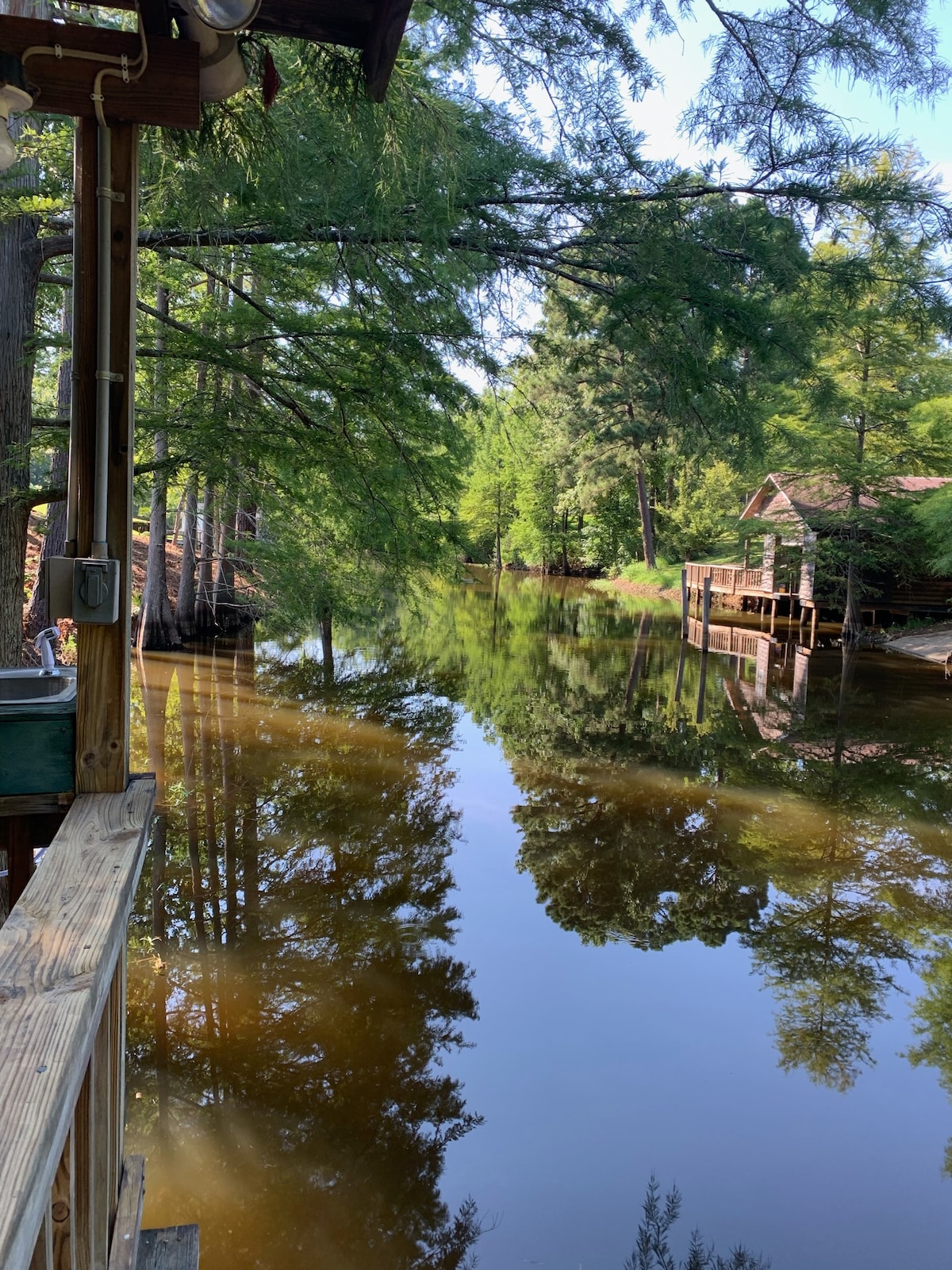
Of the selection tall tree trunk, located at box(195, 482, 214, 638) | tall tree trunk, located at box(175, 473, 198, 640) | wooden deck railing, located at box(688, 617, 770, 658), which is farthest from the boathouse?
tall tree trunk, located at box(175, 473, 198, 640)

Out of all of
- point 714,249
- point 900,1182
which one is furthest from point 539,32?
point 900,1182

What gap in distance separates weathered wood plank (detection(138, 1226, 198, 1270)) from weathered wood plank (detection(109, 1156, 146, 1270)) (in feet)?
0.88

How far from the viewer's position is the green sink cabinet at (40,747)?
2.08 m

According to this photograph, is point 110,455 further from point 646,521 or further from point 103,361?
point 646,521

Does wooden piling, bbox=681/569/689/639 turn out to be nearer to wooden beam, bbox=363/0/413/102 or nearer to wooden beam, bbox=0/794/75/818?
wooden beam, bbox=363/0/413/102

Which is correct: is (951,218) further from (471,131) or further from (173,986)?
(173,986)

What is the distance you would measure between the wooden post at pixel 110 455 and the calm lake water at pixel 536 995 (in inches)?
92.6

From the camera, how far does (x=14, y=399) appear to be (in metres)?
5.56

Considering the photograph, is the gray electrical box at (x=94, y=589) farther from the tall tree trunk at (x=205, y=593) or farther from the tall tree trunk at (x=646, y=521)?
the tall tree trunk at (x=646, y=521)

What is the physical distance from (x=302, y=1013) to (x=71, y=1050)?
13.5ft

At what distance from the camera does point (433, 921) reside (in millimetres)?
6180

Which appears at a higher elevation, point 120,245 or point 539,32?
point 539,32

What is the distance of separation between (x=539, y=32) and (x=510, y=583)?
35862mm

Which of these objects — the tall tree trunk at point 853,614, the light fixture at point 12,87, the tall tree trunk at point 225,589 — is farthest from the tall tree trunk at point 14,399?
the tall tree trunk at point 853,614
